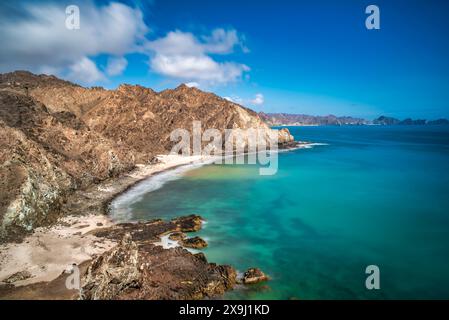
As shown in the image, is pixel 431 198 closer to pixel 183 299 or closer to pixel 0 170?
pixel 183 299

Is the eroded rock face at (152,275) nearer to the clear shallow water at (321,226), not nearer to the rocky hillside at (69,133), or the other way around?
the clear shallow water at (321,226)

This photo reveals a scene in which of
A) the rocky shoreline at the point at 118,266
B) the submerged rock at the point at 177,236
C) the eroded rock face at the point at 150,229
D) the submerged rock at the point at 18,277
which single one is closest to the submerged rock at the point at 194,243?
the rocky shoreline at the point at 118,266

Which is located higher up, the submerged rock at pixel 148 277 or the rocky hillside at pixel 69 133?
the rocky hillside at pixel 69 133

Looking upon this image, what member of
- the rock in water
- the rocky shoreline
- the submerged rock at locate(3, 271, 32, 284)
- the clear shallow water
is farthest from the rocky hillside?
the rock in water

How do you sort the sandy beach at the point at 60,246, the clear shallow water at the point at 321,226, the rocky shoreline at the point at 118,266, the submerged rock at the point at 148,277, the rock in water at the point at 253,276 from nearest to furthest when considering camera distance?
the submerged rock at the point at 148,277 → the rocky shoreline at the point at 118,266 → the sandy beach at the point at 60,246 → the rock in water at the point at 253,276 → the clear shallow water at the point at 321,226
